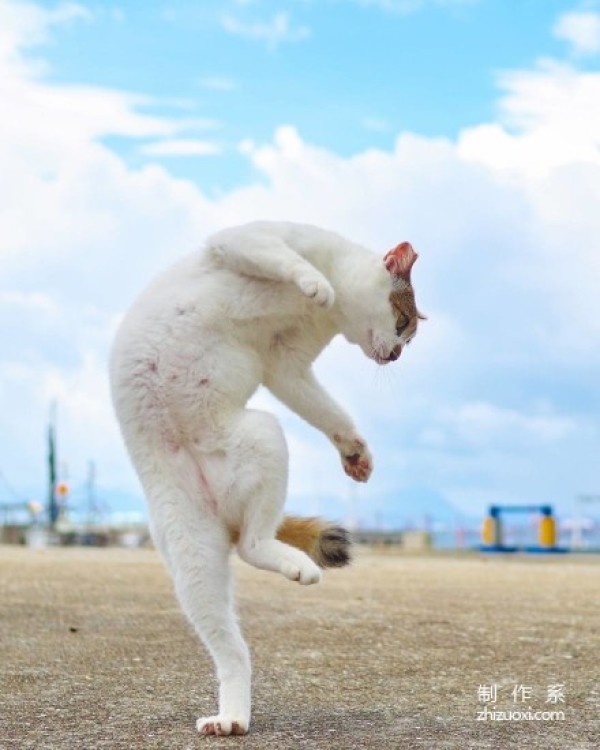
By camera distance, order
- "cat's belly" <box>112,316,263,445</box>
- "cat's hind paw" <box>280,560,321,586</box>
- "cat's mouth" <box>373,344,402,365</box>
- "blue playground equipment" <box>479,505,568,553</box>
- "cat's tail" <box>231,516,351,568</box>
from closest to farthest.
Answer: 1. "cat's hind paw" <box>280,560,321,586</box>
2. "cat's belly" <box>112,316,263,445</box>
3. "cat's mouth" <box>373,344,402,365</box>
4. "cat's tail" <box>231,516,351,568</box>
5. "blue playground equipment" <box>479,505,568,553</box>

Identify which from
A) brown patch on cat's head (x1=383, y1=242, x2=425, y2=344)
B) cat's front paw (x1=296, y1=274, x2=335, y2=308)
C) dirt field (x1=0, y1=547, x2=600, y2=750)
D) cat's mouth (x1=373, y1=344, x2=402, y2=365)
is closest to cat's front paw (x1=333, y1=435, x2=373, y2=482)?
cat's mouth (x1=373, y1=344, x2=402, y2=365)

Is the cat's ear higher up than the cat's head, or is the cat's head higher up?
the cat's ear

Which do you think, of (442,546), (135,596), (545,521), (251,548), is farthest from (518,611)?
(442,546)

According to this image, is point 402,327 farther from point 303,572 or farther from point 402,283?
point 303,572

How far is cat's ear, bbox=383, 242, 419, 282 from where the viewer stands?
407 cm

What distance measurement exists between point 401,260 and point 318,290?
17.3 inches

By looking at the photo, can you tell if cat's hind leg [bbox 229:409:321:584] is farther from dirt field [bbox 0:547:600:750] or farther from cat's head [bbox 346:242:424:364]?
dirt field [bbox 0:547:600:750]

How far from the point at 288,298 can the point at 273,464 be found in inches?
23.1

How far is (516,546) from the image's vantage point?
20250 mm

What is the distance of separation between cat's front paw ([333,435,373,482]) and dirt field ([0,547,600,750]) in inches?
35.5

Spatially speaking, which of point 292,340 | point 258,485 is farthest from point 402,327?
point 258,485

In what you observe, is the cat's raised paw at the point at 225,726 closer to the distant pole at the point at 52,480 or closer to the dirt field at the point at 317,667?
the dirt field at the point at 317,667

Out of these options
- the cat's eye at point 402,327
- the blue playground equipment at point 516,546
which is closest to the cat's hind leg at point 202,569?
the cat's eye at point 402,327

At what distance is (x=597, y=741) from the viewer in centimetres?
414
